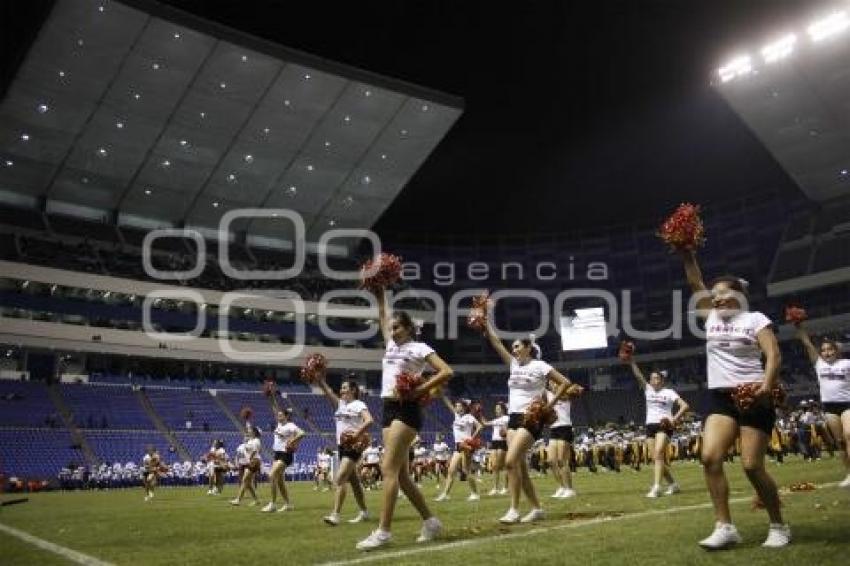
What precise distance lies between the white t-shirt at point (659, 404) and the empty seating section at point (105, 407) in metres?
37.1

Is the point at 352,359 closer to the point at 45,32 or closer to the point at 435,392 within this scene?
the point at 45,32

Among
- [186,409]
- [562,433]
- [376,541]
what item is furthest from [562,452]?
[186,409]

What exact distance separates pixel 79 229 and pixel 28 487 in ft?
69.7

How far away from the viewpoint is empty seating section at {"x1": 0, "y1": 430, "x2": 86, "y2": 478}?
36.7 m

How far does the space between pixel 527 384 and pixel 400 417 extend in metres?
3.16

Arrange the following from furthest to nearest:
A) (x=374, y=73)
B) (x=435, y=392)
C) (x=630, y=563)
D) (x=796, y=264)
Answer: (x=796, y=264), (x=374, y=73), (x=435, y=392), (x=630, y=563)

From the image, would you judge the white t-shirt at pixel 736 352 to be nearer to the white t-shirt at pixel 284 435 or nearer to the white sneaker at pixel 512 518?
the white sneaker at pixel 512 518

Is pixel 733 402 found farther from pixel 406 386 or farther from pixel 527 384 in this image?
pixel 527 384

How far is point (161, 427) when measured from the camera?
147 ft

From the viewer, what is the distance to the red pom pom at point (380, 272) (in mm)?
7863

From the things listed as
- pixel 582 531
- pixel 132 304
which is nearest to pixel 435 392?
pixel 582 531

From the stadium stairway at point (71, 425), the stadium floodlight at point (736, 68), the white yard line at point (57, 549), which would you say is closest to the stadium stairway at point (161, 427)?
the stadium stairway at point (71, 425)

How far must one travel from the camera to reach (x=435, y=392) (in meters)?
7.27

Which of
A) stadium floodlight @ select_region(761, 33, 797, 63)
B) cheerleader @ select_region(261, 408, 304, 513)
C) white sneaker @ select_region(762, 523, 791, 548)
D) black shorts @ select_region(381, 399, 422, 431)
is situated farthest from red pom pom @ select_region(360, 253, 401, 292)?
stadium floodlight @ select_region(761, 33, 797, 63)
